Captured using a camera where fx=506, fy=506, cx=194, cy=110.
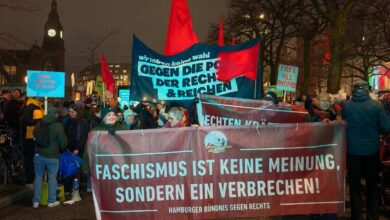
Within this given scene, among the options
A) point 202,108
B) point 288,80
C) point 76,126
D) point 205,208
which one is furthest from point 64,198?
point 288,80

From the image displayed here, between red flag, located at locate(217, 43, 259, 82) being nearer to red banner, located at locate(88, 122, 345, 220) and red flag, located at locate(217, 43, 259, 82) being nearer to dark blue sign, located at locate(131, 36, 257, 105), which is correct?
dark blue sign, located at locate(131, 36, 257, 105)

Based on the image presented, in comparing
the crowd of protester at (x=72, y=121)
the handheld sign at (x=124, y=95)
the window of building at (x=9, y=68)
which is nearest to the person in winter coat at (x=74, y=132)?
the crowd of protester at (x=72, y=121)

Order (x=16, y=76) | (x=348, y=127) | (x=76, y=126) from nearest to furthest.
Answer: (x=348, y=127), (x=76, y=126), (x=16, y=76)

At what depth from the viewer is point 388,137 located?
8148 mm

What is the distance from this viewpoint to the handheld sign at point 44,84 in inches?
489

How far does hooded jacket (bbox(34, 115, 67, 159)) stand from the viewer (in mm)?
9133

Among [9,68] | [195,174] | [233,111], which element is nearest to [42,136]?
[233,111]

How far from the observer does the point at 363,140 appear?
6855 mm

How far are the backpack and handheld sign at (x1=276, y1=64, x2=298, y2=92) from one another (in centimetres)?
1217

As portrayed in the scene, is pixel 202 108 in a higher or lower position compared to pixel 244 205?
higher

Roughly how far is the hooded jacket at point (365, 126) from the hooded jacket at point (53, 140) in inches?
201

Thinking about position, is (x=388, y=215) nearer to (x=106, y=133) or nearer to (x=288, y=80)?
(x=106, y=133)

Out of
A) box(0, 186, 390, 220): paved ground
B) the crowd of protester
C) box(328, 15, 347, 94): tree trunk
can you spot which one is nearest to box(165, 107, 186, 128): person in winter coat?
the crowd of protester

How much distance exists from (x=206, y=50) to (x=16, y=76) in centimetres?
8316
